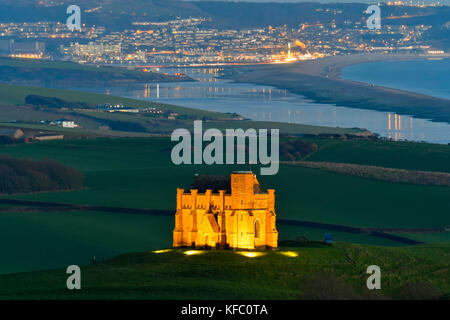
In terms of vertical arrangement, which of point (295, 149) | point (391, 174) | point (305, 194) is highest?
point (295, 149)

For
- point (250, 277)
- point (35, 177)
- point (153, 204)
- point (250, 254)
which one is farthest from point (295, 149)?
point (250, 277)

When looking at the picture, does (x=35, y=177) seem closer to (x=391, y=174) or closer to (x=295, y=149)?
(x=391, y=174)

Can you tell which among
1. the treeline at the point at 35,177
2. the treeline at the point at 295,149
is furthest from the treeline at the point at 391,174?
the treeline at the point at 35,177

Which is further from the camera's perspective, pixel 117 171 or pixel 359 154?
pixel 359 154

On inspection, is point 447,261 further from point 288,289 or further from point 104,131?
point 104,131

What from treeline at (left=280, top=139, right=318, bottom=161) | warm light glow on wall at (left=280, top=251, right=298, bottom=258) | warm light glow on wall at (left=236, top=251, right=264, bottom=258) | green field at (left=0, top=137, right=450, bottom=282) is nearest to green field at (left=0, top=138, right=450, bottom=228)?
green field at (left=0, top=137, right=450, bottom=282)

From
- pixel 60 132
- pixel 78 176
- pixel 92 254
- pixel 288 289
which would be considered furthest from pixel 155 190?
pixel 60 132

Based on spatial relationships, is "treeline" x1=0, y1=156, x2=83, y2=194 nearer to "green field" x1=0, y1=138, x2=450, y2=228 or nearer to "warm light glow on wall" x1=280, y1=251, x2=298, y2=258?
"green field" x1=0, y1=138, x2=450, y2=228
